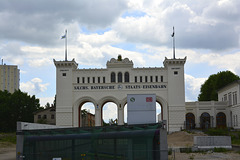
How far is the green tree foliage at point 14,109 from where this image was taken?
7319cm

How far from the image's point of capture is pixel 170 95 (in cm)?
5369

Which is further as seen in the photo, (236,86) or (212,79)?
(212,79)

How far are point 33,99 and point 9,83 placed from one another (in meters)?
86.5

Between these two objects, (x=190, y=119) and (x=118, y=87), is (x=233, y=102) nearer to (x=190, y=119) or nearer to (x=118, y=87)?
(x=190, y=119)

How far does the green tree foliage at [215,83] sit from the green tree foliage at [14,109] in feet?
134

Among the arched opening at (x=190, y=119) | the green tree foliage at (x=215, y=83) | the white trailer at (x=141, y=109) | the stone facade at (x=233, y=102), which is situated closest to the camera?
the white trailer at (x=141, y=109)

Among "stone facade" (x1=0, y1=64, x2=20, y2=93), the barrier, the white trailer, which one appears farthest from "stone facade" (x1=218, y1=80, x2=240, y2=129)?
"stone facade" (x1=0, y1=64, x2=20, y2=93)

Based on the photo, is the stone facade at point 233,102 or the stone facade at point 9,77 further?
the stone facade at point 9,77

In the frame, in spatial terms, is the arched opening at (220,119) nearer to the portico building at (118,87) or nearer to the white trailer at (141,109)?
the portico building at (118,87)

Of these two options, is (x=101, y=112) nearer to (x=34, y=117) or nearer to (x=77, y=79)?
(x=77, y=79)

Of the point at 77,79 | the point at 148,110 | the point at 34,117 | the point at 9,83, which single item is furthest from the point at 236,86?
the point at 9,83

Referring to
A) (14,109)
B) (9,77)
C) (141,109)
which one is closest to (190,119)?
(141,109)

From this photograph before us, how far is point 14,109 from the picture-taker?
7456 centimetres

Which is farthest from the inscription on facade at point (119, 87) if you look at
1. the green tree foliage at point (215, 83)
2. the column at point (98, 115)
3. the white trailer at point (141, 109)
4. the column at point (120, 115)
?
the white trailer at point (141, 109)
